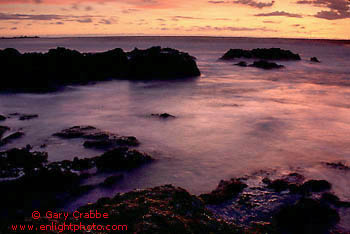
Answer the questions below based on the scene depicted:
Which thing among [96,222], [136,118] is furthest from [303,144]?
[96,222]

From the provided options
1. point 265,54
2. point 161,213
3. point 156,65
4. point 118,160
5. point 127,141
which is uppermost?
point 265,54

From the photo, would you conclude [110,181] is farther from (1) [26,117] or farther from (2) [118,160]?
(1) [26,117]

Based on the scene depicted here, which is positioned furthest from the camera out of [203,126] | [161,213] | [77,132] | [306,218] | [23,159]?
[203,126]

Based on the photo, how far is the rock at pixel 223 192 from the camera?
599 cm

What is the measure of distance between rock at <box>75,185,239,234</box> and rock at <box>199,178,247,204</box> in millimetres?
1181

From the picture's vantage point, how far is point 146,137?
10.6 meters

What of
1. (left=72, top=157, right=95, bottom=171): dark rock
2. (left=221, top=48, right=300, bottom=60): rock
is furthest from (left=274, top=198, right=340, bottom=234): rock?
(left=221, top=48, right=300, bottom=60): rock

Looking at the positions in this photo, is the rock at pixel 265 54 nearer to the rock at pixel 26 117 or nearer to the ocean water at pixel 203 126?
the ocean water at pixel 203 126

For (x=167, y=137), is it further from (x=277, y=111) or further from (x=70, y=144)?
(x=277, y=111)

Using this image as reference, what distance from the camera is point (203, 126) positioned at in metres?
12.4

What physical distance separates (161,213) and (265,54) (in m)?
52.6

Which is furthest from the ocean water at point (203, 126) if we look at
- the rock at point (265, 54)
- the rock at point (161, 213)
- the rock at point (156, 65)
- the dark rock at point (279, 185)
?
the rock at point (265, 54)

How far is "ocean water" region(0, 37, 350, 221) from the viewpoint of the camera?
307 inches

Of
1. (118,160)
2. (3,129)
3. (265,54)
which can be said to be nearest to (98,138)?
(118,160)
